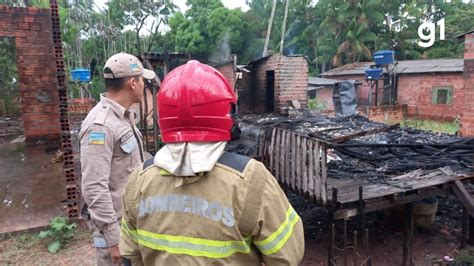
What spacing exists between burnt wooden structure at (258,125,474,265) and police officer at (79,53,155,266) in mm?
2192

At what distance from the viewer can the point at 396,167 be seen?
4875 millimetres

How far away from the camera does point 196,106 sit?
1.07 metres

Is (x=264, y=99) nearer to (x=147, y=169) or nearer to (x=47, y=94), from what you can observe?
(x=47, y=94)

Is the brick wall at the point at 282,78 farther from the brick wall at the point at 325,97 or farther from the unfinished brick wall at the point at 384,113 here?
the brick wall at the point at 325,97

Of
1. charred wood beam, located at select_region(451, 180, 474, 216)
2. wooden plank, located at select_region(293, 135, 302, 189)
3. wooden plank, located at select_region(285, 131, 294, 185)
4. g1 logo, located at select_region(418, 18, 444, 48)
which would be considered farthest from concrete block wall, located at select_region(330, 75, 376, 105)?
wooden plank, located at select_region(293, 135, 302, 189)

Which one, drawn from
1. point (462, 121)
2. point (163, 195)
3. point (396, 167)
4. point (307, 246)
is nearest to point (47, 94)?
point (307, 246)

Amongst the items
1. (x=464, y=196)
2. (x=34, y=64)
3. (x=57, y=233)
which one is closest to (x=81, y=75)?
(x=34, y=64)

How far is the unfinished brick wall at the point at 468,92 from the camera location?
25.6 feet

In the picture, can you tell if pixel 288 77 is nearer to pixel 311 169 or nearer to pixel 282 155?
pixel 282 155

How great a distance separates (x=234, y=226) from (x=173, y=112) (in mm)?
410

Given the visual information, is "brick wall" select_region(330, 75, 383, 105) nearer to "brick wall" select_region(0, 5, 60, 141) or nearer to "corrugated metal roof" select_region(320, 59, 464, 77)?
"corrugated metal roof" select_region(320, 59, 464, 77)

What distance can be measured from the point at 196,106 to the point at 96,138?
109 centimetres

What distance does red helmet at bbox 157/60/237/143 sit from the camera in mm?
1075

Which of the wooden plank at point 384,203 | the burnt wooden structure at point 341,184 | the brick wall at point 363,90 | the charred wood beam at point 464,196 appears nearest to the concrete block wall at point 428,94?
the brick wall at point 363,90
